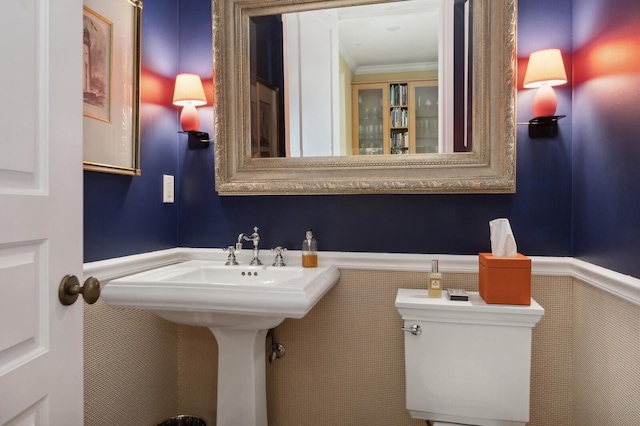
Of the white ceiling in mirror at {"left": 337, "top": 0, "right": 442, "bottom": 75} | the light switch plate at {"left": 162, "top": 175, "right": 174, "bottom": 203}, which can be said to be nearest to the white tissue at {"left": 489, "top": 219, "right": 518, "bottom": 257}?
the white ceiling in mirror at {"left": 337, "top": 0, "right": 442, "bottom": 75}

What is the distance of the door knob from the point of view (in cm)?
83

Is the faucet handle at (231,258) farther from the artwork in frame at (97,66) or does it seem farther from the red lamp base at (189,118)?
the artwork in frame at (97,66)

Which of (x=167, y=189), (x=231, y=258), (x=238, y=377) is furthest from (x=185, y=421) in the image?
(x=167, y=189)

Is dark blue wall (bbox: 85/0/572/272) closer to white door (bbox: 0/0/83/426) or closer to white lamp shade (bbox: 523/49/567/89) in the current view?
white lamp shade (bbox: 523/49/567/89)

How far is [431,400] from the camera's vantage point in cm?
141

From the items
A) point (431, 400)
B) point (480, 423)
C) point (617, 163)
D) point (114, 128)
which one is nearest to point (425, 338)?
point (431, 400)

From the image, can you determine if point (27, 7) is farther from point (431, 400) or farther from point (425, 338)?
point (431, 400)

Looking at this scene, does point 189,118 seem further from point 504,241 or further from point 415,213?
point 504,241

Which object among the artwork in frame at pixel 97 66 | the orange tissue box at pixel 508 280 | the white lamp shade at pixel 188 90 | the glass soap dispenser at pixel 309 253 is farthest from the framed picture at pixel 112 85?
the orange tissue box at pixel 508 280

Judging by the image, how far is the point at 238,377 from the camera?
1.52m

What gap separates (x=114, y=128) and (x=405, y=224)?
1.16m

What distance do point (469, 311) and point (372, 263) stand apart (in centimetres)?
45

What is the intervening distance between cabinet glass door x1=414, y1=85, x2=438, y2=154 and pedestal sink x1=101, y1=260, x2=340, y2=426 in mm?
629

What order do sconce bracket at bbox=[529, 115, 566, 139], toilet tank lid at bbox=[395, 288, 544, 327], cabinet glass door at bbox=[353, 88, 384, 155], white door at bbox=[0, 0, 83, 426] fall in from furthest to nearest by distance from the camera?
cabinet glass door at bbox=[353, 88, 384, 155], sconce bracket at bbox=[529, 115, 566, 139], toilet tank lid at bbox=[395, 288, 544, 327], white door at bbox=[0, 0, 83, 426]
